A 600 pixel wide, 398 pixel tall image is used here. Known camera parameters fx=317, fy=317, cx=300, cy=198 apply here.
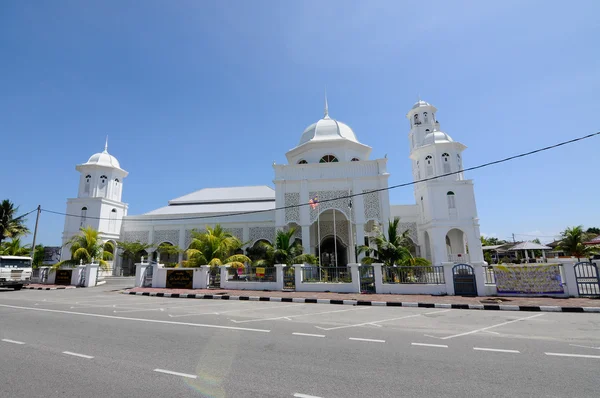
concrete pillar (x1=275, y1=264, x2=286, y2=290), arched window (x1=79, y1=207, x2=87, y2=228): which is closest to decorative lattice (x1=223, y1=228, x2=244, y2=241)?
concrete pillar (x1=275, y1=264, x2=286, y2=290)

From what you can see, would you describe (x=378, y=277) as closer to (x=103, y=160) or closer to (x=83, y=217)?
(x=83, y=217)

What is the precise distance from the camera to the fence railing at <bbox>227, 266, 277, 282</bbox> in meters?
14.7

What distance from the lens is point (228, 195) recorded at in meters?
30.3

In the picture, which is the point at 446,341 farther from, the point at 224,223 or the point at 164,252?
the point at 164,252

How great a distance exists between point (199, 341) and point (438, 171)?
21309 millimetres

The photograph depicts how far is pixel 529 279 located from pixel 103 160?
31.0 metres

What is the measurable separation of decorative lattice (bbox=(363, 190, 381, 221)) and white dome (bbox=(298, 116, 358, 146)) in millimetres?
4850

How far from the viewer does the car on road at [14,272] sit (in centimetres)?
1639

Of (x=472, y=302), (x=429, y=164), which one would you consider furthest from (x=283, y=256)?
(x=429, y=164)

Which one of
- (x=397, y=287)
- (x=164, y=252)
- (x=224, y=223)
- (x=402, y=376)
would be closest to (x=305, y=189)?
(x=224, y=223)

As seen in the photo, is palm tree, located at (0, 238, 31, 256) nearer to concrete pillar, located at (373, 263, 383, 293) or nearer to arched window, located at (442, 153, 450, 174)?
concrete pillar, located at (373, 263, 383, 293)

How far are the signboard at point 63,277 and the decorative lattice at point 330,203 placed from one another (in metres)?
15.1

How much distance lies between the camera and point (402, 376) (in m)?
3.39

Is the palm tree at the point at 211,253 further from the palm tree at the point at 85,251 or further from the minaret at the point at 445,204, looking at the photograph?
the minaret at the point at 445,204
